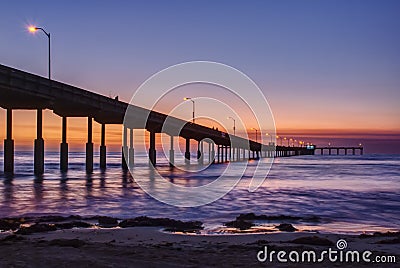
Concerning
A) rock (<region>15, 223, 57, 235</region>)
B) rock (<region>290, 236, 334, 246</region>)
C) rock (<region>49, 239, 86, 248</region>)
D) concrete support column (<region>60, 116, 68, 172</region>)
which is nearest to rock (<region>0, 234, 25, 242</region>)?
rock (<region>15, 223, 57, 235</region>)

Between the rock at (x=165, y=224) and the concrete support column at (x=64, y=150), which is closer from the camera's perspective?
the rock at (x=165, y=224)

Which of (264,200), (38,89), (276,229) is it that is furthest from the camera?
(38,89)

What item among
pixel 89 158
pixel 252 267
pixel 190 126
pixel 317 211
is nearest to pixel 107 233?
pixel 252 267

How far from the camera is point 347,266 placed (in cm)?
956

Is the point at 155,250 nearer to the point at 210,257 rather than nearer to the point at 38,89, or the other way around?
the point at 210,257

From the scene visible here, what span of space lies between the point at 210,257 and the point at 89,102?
4562 centimetres

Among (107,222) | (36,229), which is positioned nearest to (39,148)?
(107,222)

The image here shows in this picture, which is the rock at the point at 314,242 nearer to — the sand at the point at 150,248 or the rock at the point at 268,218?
the sand at the point at 150,248

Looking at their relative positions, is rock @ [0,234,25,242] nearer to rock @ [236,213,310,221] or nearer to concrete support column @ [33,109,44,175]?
rock @ [236,213,310,221]

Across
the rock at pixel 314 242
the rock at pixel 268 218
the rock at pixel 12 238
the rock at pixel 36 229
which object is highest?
the rock at pixel 12 238

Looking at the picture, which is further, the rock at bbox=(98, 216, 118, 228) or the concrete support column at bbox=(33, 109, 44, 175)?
the concrete support column at bbox=(33, 109, 44, 175)

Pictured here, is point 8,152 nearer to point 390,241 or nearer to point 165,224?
point 165,224

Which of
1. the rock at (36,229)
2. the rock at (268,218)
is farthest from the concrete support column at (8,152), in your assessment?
the rock at (36,229)

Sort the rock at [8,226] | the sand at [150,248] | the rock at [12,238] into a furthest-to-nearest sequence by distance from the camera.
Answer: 1. the rock at [8,226]
2. the rock at [12,238]
3. the sand at [150,248]
